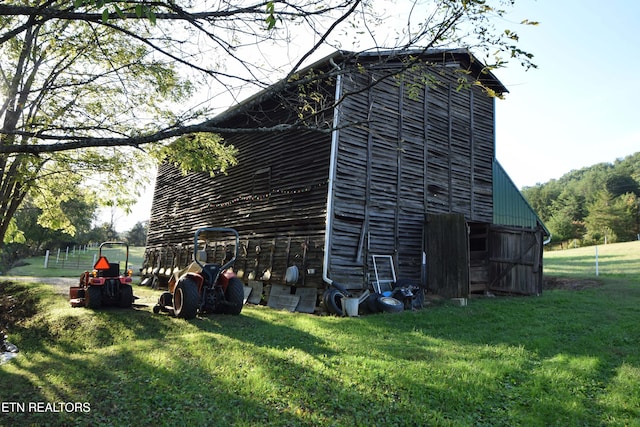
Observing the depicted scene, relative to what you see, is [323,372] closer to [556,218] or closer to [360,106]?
[360,106]

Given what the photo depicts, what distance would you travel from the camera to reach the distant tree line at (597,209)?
165 feet

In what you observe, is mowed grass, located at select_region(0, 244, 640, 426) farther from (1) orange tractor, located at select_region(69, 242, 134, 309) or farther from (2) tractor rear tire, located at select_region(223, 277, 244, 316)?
(1) orange tractor, located at select_region(69, 242, 134, 309)

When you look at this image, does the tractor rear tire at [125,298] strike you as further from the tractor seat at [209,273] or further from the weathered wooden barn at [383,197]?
the weathered wooden barn at [383,197]

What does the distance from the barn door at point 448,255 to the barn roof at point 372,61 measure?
3978 millimetres

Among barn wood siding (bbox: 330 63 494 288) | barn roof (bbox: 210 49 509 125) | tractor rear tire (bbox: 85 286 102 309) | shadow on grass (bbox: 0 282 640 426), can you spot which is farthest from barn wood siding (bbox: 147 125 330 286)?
tractor rear tire (bbox: 85 286 102 309)

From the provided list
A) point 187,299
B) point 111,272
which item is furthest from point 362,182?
point 111,272

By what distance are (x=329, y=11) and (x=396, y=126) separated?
8706 mm

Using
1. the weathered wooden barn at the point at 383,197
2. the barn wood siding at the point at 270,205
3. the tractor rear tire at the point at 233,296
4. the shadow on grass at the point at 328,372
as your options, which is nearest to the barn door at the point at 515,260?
the weathered wooden barn at the point at 383,197

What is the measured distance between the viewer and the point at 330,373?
4895 millimetres

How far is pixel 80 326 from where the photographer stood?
8.38 meters

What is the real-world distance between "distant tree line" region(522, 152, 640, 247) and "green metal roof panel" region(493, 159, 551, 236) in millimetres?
34790

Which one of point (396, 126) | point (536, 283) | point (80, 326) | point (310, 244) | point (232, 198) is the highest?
point (396, 126)

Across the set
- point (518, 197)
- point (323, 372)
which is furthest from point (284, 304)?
point (518, 197)

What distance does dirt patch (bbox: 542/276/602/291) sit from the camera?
1573 cm
